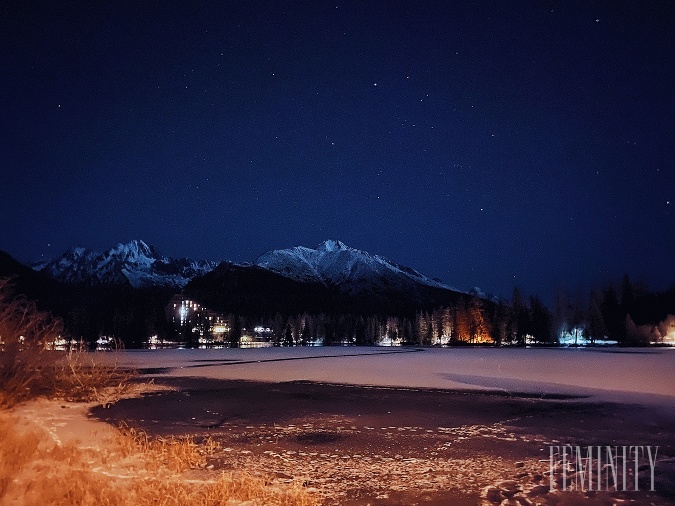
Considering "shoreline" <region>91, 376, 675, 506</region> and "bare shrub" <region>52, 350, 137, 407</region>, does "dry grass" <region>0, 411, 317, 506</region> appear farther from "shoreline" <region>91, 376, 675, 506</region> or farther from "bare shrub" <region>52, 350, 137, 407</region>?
"bare shrub" <region>52, 350, 137, 407</region>

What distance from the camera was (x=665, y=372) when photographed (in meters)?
38.1

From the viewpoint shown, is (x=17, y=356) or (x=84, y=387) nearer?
(x=17, y=356)

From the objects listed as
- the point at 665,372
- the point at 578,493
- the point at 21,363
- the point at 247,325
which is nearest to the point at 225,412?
the point at 21,363

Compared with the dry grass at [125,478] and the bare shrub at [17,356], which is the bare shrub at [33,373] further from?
the dry grass at [125,478]

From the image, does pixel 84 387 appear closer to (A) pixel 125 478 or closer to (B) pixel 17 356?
(B) pixel 17 356

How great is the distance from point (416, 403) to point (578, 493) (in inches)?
488

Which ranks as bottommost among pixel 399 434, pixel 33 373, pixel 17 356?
pixel 399 434

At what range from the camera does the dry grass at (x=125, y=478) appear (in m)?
9.68
